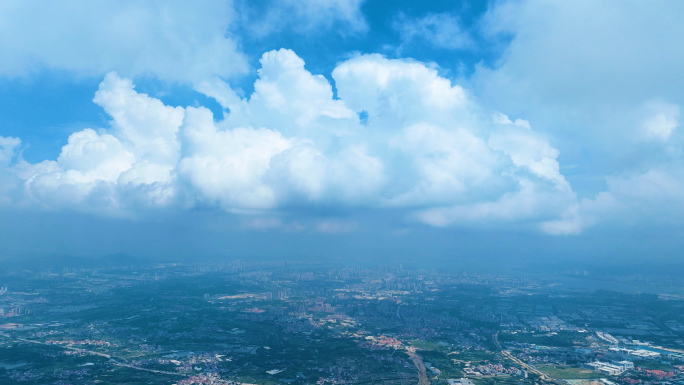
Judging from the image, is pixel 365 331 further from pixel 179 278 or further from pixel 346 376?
pixel 179 278

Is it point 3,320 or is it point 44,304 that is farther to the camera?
point 44,304

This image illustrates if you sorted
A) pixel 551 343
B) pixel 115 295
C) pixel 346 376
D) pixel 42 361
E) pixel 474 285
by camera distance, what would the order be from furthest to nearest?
pixel 474 285 → pixel 115 295 → pixel 551 343 → pixel 42 361 → pixel 346 376

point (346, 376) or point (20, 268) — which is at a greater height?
point (20, 268)

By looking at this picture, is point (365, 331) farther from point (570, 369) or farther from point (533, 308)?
point (533, 308)

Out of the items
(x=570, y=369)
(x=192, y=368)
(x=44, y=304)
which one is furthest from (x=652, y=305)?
(x=44, y=304)

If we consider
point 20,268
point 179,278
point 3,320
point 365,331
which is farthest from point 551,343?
point 20,268

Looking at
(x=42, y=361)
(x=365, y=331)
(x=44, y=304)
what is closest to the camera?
(x=42, y=361)
